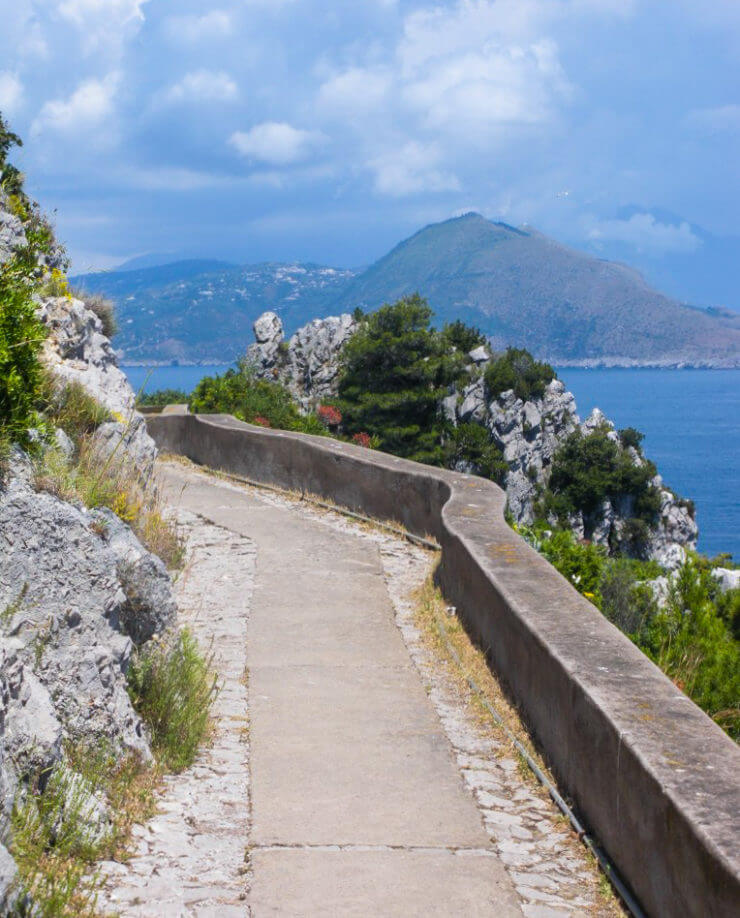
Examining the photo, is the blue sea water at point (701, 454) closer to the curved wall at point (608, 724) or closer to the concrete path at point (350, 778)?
the concrete path at point (350, 778)

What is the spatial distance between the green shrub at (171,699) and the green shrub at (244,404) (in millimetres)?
16616

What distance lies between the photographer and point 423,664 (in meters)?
7.61

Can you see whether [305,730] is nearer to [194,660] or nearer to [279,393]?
[194,660]

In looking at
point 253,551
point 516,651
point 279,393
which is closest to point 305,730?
point 516,651

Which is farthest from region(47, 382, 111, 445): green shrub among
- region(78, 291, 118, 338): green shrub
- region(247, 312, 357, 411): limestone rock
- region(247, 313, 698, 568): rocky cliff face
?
region(247, 312, 357, 411): limestone rock

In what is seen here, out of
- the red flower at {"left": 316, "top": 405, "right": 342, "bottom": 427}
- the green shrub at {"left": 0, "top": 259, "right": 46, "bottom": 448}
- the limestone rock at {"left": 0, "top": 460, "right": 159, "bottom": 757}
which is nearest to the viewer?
the limestone rock at {"left": 0, "top": 460, "right": 159, "bottom": 757}

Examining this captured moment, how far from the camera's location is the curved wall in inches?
147

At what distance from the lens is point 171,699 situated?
19.0ft

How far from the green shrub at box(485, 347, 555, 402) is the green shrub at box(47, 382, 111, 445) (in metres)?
44.0

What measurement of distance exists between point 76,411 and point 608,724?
17.1 ft

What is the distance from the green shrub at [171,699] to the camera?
18.5ft

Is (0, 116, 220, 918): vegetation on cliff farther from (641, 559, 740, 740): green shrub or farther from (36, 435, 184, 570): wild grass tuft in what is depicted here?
(641, 559, 740, 740): green shrub

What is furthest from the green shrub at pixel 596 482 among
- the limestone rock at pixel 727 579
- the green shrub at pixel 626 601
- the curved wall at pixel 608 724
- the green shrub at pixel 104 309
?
the curved wall at pixel 608 724

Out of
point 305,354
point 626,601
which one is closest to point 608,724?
point 626,601
